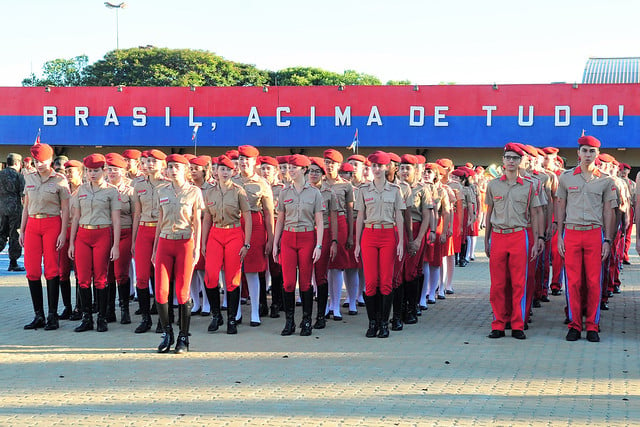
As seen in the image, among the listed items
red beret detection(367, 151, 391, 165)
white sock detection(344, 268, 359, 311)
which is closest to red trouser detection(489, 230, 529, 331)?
red beret detection(367, 151, 391, 165)

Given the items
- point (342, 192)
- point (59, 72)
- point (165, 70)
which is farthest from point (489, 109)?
point (59, 72)

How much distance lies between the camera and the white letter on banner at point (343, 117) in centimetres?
3300

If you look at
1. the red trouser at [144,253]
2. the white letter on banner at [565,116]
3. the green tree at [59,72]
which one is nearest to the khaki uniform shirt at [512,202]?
the red trouser at [144,253]

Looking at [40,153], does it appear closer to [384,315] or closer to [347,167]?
[347,167]

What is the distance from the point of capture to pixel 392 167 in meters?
9.38

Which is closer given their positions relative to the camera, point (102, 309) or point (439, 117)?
point (102, 309)

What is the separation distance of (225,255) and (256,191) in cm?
115

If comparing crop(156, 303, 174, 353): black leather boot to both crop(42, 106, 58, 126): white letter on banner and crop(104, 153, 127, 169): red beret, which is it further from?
crop(42, 106, 58, 126): white letter on banner

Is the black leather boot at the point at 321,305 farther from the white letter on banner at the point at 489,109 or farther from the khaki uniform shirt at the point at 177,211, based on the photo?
the white letter on banner at the point at 489,109

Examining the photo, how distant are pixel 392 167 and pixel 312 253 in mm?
1335

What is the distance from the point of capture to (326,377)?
7.03m

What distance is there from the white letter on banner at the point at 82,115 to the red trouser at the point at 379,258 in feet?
90.0

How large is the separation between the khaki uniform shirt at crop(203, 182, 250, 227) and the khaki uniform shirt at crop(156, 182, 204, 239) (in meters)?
0.93

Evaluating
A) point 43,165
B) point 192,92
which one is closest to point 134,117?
point 192,92
